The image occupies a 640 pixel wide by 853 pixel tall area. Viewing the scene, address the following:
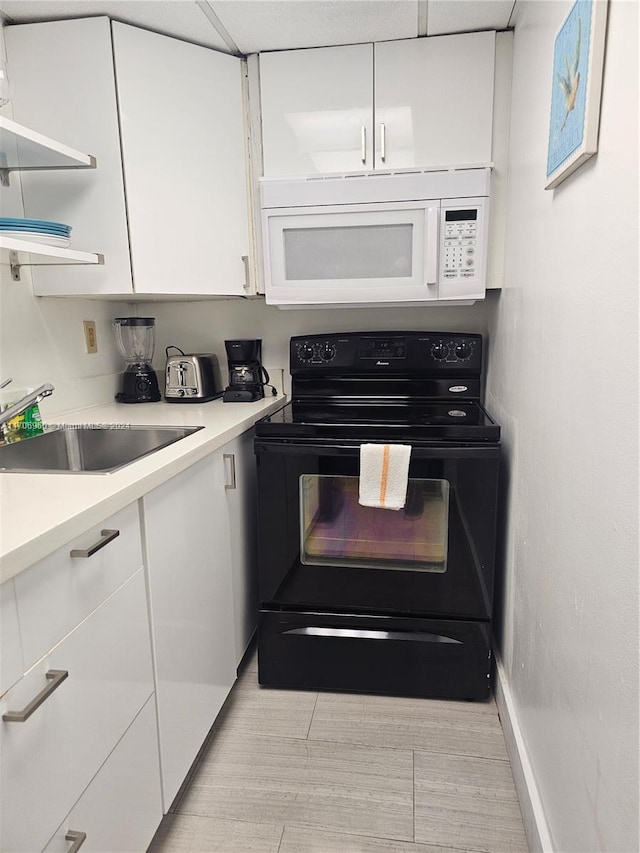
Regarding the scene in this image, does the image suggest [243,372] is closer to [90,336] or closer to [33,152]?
[90,336]

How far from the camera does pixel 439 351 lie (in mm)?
2043

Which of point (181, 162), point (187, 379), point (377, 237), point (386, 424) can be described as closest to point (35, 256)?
point (181, 162)

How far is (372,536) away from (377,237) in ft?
3.21

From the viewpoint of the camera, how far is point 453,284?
5.95ft

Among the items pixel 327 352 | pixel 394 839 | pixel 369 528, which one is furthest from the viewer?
pixel 327 352

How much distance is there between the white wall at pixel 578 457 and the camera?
0.75 meters

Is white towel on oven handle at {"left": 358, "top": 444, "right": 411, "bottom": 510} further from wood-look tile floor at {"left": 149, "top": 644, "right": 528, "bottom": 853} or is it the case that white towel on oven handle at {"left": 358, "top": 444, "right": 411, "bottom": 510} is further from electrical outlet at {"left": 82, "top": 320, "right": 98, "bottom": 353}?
electrical outlet at {"left": 82, "top": 320, "right": 98, "bottom": 353}

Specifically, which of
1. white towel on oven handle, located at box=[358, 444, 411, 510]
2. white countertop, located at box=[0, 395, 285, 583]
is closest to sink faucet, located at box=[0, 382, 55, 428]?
white countertop, located at box=[0, 395, 285, 583]

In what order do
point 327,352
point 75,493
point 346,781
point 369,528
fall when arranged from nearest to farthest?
point 75,493
point 346,781
point 369,528
point 327,352

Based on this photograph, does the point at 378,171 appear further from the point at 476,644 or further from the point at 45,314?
the point at 476,644

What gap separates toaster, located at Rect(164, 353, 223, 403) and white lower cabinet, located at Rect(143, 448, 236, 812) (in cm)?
59

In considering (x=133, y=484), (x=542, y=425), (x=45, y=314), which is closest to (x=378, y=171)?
(x=542, y=425)

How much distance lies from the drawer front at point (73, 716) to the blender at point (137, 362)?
3.72 ft

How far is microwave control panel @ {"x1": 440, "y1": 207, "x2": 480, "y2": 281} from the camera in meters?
1.77
